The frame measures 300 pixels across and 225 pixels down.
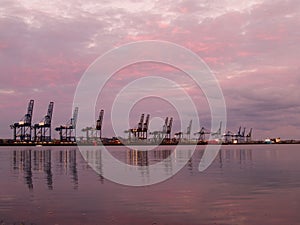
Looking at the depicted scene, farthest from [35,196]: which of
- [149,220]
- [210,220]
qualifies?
[210,220]

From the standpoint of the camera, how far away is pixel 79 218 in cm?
1830

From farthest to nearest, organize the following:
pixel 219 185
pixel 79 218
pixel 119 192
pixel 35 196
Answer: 1. pixel 219 185
2. pixel 119 192
3. pixel 35 196
4. pixel 79 218

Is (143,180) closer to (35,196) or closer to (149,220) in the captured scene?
(35,196)

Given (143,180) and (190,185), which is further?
(143,180)

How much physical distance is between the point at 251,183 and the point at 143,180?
9.12 meters

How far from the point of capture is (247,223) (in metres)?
17.2

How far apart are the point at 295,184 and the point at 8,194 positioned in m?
21.1

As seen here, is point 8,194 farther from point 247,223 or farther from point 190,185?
point 247,223

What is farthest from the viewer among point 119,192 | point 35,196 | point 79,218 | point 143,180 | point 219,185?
point 143,180

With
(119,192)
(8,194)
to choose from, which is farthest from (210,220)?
(8,194)

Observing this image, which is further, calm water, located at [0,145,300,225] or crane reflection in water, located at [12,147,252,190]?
crane reflection in water, located at [12,147,252,190]

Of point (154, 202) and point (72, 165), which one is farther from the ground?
point (72, 165)

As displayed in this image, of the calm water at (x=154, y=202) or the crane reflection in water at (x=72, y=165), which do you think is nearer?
the calm water at (x=154, y=202)

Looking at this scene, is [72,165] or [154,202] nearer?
[154,202]
